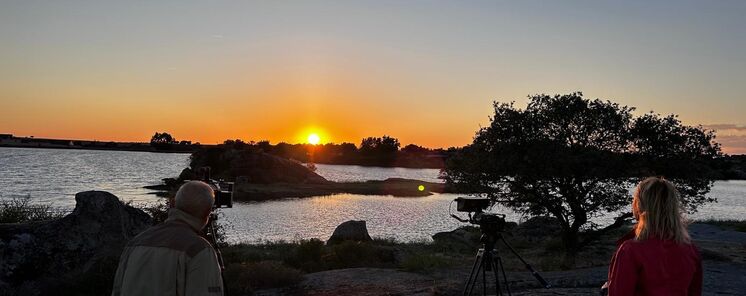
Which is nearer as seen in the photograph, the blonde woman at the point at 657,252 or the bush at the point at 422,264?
the blonde woman at the point at 657,252

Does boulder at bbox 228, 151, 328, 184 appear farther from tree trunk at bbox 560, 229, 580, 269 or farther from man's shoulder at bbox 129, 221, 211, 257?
man's shoulder at bbox 129, 221, 211, 257

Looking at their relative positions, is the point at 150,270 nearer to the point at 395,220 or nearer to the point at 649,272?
the point at 649,272

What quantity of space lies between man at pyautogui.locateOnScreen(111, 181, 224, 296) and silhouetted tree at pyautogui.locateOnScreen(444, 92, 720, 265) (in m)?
14.3

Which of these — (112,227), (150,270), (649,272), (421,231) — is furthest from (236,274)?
(421,231)

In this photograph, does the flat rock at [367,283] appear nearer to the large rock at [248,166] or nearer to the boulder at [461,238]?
the boulder at [461,238]

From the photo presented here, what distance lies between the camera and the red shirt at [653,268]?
154 inches

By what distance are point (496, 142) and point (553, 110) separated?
1.96 metres

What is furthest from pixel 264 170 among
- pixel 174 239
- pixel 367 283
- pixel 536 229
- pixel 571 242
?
pixel 174 239

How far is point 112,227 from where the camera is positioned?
12.5 meters

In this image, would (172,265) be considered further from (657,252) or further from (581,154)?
(581,154)

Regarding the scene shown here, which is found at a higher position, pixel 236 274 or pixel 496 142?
pixel 496 142

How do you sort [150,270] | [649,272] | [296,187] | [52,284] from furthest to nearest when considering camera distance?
[296,187]
[52,284]
[649,272]
[150,270]

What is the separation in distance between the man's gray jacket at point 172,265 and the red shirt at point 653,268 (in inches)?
106

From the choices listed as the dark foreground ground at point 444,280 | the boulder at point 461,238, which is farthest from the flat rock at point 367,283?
the boulder at point 461,238
